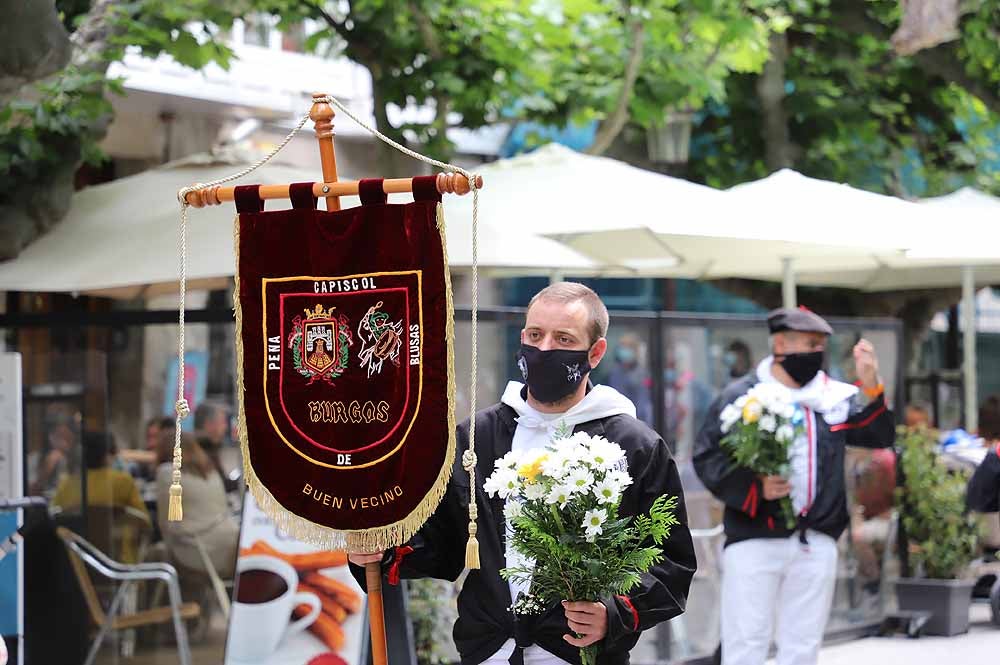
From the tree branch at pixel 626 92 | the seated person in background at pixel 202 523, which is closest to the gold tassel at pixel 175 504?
the seated person in background at pixel 202 523

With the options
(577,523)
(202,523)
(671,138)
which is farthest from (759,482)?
(671,138)

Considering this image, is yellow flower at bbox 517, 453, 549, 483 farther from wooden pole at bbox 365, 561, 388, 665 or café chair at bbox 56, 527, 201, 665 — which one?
café chair at bbox 56, 527, 201, 665

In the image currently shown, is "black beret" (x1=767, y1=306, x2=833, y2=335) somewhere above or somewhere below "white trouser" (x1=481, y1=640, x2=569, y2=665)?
above

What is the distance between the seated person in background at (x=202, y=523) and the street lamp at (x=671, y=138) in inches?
235

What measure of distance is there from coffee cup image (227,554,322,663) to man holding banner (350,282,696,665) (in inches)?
→ 142

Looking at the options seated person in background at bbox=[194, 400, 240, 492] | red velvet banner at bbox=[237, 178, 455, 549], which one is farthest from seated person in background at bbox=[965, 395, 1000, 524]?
seated person in background at bbox=[194, 400, 240, 492]

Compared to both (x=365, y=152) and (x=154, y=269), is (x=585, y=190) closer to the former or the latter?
(x=154, y=269)

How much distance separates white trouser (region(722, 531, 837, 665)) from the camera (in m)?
7.78

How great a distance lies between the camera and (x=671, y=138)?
45.0 ft

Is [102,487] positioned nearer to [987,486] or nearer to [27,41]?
[27,41]

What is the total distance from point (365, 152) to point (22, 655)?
10541mm

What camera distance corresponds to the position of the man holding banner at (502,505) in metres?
4.33

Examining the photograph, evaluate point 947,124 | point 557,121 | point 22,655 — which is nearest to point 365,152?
point 557,121

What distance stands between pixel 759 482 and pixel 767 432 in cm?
27
